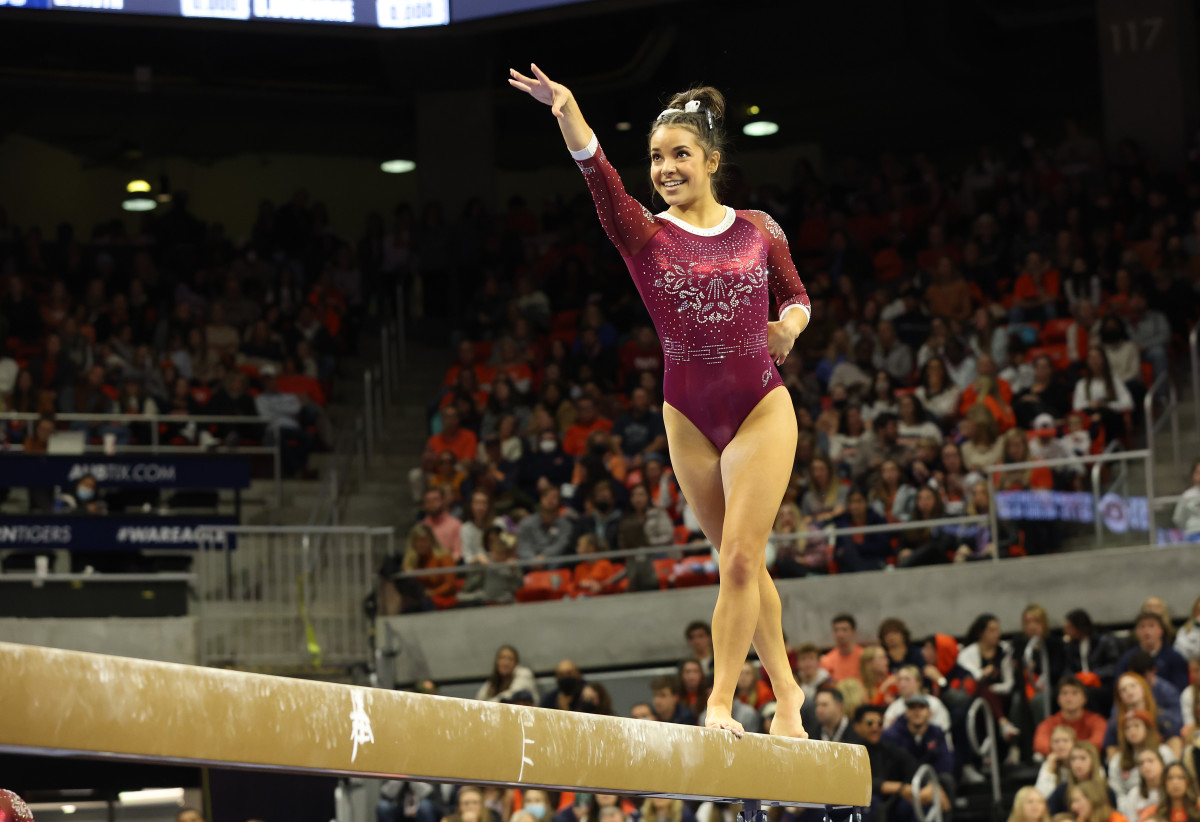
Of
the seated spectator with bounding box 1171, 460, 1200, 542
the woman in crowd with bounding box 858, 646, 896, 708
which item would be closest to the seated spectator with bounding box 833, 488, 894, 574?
the woman in crowd with bounding box 858, 646, 896, 708

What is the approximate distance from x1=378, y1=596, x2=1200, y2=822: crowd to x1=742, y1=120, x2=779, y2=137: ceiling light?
9745 mm

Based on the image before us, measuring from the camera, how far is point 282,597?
1123 centimetres

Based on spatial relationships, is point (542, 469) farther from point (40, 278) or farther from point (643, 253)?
point (643, 253)

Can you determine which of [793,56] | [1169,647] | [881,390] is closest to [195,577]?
[881,390]

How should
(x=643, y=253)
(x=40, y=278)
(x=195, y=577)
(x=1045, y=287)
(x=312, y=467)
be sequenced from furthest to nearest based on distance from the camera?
(x=40, y=278)
(x=312, y=467)
(x=1045, y=287)
(x=195, y=577)
(x=643, y=253)

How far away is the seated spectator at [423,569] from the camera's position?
1139 centimetres

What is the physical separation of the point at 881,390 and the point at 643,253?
802 centimetres

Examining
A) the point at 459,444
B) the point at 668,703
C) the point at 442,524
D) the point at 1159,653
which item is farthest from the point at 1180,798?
the point at 459,444

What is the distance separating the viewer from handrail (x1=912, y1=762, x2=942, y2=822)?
8.09 metres

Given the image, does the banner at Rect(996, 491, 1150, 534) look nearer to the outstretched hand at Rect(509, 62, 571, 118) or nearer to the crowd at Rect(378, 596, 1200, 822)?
the crowd at Rect(378, 596, 1200, 822)

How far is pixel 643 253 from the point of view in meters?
4.11

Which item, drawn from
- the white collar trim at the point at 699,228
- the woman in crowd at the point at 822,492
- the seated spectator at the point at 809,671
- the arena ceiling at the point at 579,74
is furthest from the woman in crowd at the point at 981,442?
the white collar trim at the point at 699,228

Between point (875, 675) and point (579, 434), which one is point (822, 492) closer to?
point (875, 675)

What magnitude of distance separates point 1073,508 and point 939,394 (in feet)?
6.56
